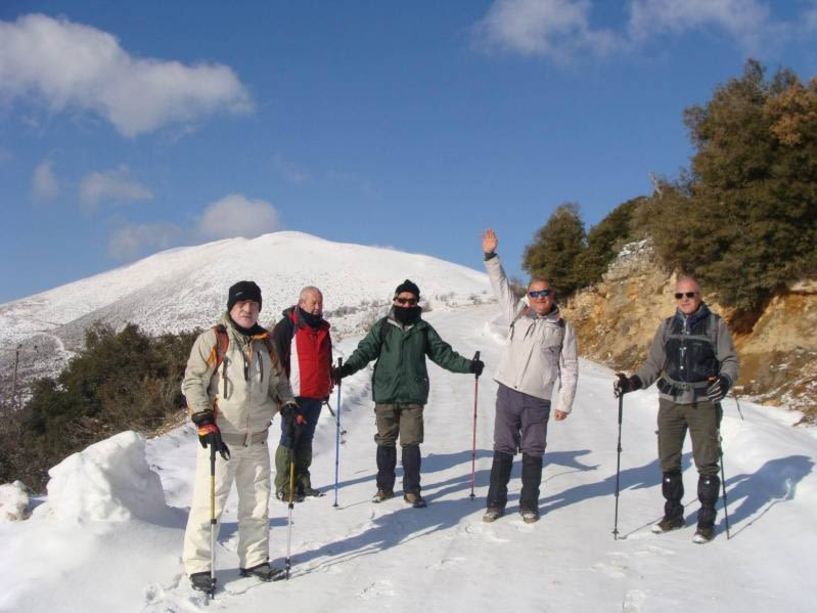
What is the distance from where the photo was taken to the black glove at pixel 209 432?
15.7ft

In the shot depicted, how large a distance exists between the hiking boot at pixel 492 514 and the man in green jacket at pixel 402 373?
30.0 inches

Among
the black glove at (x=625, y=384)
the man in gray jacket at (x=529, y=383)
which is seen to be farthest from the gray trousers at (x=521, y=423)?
the black glove at (x=625, y=384)

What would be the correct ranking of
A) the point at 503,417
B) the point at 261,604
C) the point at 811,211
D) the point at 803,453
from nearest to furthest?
1. the point at 261,604
2. the point at 503,417
3. the point at 803,453
4. the point at 811,211

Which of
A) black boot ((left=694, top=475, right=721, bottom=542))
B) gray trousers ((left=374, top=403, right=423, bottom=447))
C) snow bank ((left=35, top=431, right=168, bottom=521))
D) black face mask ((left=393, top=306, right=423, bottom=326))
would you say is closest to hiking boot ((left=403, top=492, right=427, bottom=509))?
gray trousers ((left=374, top=403, right=423, bottom=447))

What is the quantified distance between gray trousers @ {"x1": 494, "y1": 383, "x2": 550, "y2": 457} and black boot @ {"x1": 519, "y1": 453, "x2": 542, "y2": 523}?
0.08 m

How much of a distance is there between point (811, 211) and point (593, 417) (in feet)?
25.0

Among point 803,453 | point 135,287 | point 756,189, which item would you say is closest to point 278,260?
point 135,287

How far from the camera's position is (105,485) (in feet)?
17.8

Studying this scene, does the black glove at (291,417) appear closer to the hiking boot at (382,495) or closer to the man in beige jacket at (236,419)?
the man in beige jacket at (236,419)

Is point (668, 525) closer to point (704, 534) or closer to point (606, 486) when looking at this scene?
point (704, 534)

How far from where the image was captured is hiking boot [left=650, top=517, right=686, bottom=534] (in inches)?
250

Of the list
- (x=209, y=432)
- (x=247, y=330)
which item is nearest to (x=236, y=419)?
(x=209, y=432)

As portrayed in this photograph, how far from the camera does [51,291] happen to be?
3782 inches

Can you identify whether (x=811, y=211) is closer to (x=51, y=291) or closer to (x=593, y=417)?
(x=593, y=417)
